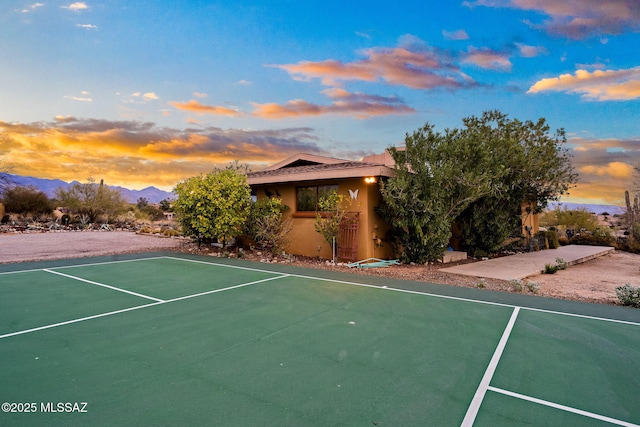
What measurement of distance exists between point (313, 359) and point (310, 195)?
9.11m

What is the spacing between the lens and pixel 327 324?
5.04 m

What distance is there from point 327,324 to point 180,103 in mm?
13809

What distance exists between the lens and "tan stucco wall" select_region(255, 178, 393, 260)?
36.0 ft

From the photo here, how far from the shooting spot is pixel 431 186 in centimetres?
1011

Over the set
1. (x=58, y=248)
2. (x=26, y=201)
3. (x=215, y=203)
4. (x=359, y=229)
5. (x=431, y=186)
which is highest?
(x=26, y=201)

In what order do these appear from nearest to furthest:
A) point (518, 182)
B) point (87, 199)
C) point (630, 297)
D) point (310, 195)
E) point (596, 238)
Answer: point (630, 297), point (310, 195), point (518, 182), point (596, 238), point (87, 199)

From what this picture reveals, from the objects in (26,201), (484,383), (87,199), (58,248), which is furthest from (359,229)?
(26,201)

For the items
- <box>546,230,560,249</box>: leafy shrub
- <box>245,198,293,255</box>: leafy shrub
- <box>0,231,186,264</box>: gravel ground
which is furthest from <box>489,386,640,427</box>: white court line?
<box>546,230,560,249</box>: leafy shrub

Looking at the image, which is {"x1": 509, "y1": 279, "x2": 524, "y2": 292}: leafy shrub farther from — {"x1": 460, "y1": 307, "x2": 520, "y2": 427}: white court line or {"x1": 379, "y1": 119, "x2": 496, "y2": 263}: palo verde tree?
{"x1": 460, "y1": 307, "x2": 520, "y2": 427}: white court line

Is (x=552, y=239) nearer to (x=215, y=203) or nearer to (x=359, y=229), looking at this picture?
(x=359, y=229)

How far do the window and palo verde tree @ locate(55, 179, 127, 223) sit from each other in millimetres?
22377

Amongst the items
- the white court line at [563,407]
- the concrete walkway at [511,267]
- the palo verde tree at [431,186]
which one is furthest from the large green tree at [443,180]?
the white court line at [563,407]

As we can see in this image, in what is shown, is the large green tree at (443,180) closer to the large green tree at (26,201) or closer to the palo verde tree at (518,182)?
the palo verde tree at (518,182)

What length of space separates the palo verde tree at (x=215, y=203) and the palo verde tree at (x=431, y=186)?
5719mm
